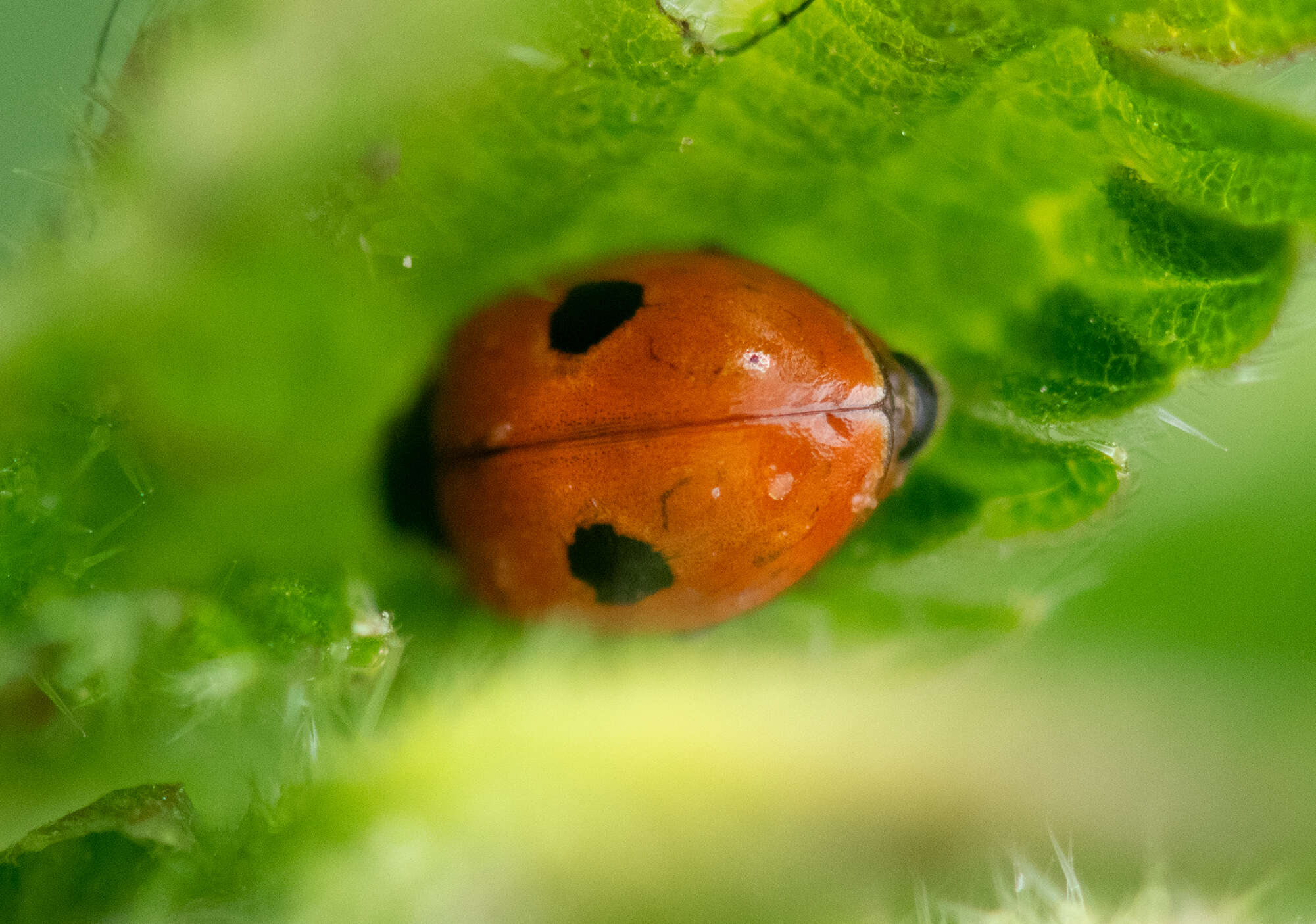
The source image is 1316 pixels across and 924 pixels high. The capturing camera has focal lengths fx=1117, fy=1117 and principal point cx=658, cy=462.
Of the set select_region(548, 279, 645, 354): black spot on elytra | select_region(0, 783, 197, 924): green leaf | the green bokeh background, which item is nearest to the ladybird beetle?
select_region(548, 279, 645, 354): black spot on elytra

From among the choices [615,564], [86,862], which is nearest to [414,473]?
[615,564]

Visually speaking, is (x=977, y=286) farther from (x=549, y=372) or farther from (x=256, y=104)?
(x=256, y=104)


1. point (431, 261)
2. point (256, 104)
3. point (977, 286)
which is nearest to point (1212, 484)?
point (977, 286)

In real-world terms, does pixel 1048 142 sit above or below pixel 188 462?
above

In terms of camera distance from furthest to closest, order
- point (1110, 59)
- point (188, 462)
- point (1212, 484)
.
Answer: point (1212, 484) < point (188, 462) < point (1110, 59)

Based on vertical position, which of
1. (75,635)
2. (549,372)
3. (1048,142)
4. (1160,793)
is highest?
(1048,142)

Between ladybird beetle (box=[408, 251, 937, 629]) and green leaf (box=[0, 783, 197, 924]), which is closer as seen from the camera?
green leaf (box=[0, 783, 197, 924])

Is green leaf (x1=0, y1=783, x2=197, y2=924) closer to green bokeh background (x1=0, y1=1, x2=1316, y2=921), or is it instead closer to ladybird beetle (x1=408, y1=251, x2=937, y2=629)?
ladybird beetle (x1=408, y1=251, x2=937, y2=629)

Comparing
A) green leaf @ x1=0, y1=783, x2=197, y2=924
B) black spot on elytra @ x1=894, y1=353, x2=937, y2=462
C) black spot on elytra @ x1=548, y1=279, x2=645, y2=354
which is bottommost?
green leaf @ x1=0, y1=783, x2=197, y2=924

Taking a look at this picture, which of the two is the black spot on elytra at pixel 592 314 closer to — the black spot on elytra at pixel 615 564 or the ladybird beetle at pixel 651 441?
the ladybird beetle at pixel 651 441
